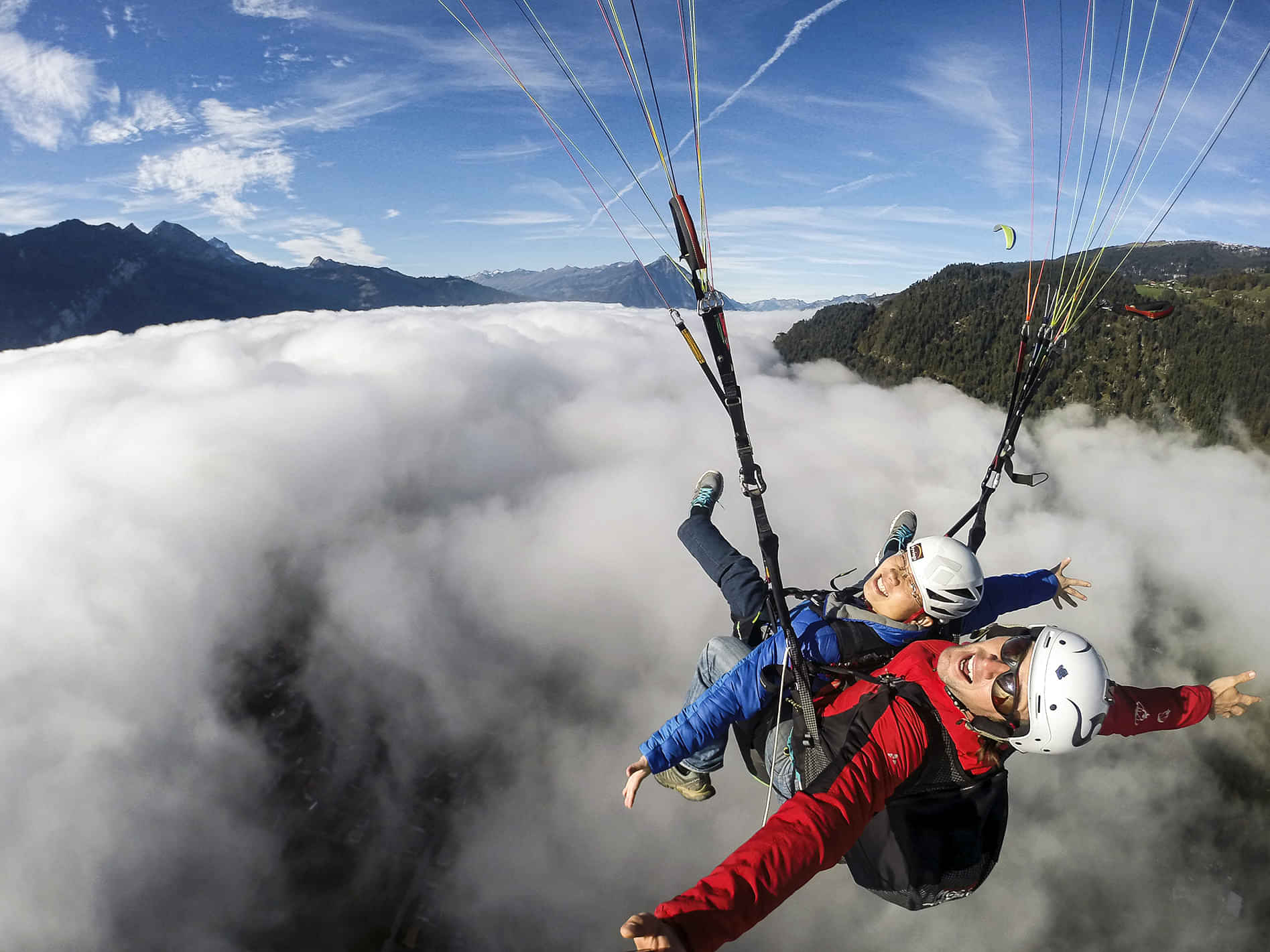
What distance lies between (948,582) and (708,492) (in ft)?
7.23

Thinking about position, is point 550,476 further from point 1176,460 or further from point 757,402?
point 1176,460

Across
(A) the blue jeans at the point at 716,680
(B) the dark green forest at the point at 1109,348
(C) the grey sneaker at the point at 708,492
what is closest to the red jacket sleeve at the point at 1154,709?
(A) the blue jeans at the point at 716,680

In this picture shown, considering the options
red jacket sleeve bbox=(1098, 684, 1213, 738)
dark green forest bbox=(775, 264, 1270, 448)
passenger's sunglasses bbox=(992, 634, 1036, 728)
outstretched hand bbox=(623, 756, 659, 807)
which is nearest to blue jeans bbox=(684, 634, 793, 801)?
outstretched hand bbox=(623, 756, 659, 807)

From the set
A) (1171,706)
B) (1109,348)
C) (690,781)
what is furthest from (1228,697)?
(1109,348)

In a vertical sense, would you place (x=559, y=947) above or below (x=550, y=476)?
below

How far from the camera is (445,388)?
161m

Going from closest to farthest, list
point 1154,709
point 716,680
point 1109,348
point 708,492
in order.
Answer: point 1154,709, point 716,680, point 708,492, point 1109,348

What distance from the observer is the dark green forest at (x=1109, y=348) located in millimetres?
87562

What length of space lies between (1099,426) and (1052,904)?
8266 centimetres

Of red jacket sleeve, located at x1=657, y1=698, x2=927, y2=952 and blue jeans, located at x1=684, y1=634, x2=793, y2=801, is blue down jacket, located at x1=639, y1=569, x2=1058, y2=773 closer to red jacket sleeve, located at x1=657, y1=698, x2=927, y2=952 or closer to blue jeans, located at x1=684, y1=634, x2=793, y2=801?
blue jeans, located at x1=684, y1=634, x2=793, y2=801

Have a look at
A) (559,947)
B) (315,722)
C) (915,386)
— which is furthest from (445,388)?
(559,947)

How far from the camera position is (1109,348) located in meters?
100

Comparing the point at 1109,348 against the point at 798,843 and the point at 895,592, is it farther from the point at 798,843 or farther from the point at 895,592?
the point at 798,843

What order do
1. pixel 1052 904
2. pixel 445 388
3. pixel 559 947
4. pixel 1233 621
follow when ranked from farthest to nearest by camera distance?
pixel 445 388 → pixel 1233 621 → pixel 1052 904 → pixel 559 947
